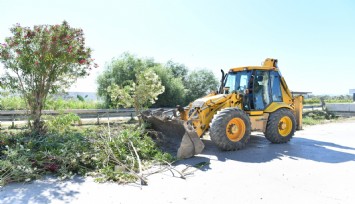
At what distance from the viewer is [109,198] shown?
4.77 m

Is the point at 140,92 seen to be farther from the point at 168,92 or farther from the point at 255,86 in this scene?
the point at 168,92

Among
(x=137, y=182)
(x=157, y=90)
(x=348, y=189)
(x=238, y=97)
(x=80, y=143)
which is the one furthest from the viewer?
(x=157, y=90)

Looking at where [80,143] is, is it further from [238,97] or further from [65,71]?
[238,97]

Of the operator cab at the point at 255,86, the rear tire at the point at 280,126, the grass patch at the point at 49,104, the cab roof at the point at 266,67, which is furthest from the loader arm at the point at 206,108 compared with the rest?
the grass patch at the point at 49,104

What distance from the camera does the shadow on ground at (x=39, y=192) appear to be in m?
4.66

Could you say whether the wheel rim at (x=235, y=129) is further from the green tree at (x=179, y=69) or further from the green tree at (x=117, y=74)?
the green tree at (x=179, y=69)

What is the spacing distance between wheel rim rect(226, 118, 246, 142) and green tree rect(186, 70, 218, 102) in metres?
18.2

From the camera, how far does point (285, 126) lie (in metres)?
9.44

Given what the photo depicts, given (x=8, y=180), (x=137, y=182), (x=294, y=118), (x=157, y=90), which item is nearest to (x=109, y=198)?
(x=137, y=182)

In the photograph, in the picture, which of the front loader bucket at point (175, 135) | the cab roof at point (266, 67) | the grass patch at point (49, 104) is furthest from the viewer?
the grass patch at point (49, 104)

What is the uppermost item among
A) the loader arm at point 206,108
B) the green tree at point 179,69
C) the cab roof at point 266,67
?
the green tree at point 179,69

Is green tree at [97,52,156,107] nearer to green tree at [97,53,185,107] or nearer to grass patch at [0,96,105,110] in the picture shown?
green tree at [97,53,185,107]

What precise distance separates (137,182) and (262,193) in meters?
2.17

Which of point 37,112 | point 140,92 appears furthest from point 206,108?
point 140,92
